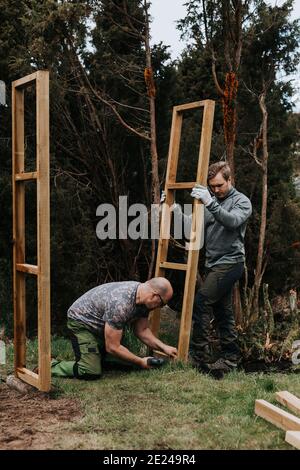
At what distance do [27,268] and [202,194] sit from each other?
5.74 ft

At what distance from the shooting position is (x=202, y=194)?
5941mm

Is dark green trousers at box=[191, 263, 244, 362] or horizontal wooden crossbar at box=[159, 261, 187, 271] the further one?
horizontal wooden crossbar at box=[159, 261, 187, 271]

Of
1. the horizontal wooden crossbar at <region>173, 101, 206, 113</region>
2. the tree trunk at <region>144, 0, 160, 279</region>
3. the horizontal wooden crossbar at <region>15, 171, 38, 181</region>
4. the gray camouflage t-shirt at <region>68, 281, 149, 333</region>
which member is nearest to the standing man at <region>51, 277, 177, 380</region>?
the gray camouflage t-shirt at <region>68, 281, 149, 333</region>

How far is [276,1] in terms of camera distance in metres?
9.40

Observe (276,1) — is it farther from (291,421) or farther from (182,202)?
(291,421)

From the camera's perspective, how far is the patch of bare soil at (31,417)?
3988 millimetres

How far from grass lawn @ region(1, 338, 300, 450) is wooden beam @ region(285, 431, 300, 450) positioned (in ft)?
0.16

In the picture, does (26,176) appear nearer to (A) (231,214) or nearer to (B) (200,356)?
(A) (231,214)

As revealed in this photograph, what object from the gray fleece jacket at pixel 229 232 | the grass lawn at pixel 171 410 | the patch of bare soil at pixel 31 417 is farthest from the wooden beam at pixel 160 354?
the patch of bare soil at pixel 31 417

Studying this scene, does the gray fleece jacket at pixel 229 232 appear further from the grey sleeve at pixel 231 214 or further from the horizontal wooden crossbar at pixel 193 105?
the horizontal wooden crossbar at pixel 193 105

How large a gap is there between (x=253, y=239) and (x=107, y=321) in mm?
5158

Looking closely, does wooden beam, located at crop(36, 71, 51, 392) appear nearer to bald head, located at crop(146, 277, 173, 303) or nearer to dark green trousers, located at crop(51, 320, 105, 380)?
dark green trousers, located at crop(51, 320, 105, 380)

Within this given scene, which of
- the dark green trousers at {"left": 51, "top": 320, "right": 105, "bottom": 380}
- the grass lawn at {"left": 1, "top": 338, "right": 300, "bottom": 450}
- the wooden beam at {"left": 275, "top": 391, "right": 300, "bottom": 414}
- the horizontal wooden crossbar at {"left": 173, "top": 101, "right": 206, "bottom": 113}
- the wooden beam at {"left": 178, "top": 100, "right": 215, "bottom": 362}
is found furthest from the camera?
the horizontal wooden crossbar at {"left": 173, "top": 101, "right": 206, "bottom": 113}

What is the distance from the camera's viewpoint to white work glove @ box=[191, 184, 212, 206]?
19.2ft
